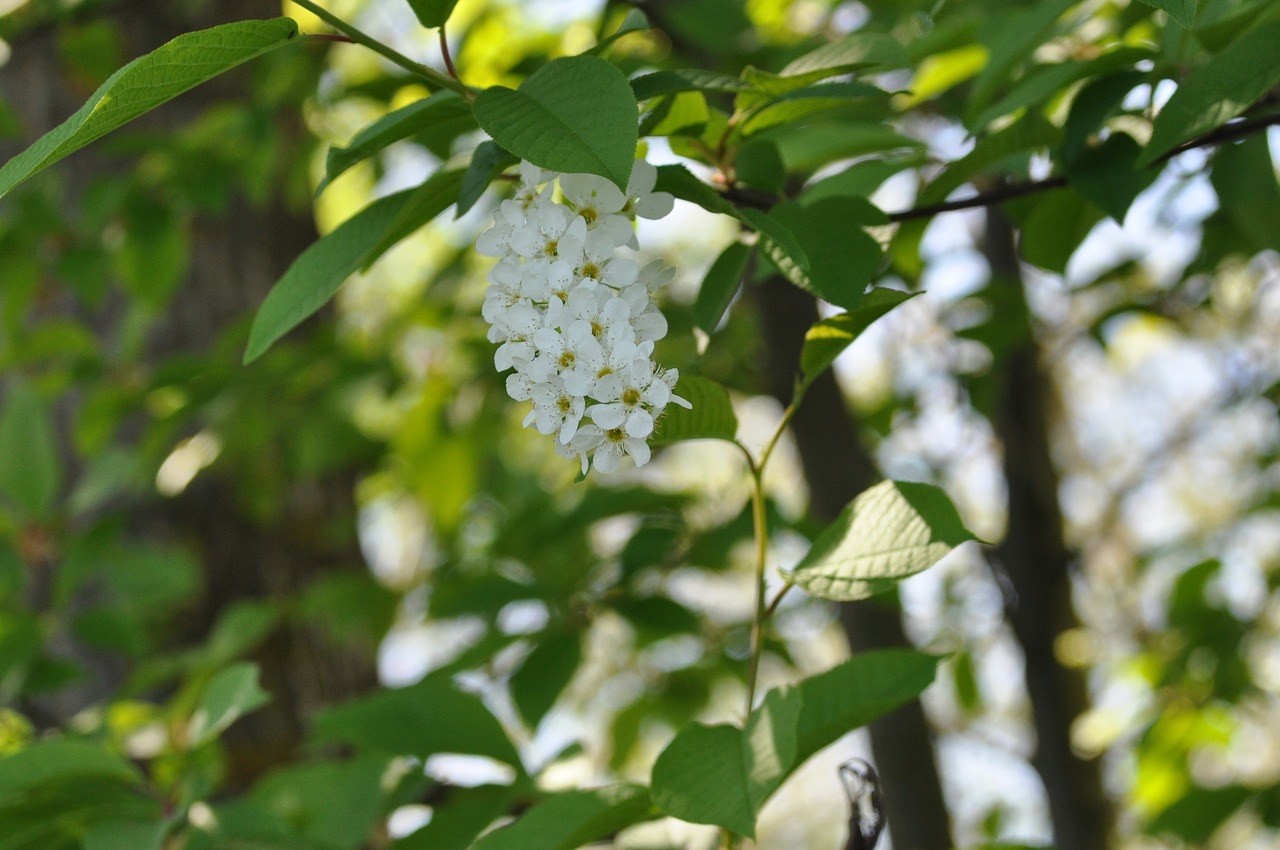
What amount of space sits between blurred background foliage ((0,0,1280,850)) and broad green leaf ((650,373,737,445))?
0.10m

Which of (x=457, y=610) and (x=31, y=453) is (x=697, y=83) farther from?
(x=31, y=453)

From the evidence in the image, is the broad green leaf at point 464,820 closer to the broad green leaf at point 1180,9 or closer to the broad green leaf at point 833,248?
the broad green leaf at point 833,248

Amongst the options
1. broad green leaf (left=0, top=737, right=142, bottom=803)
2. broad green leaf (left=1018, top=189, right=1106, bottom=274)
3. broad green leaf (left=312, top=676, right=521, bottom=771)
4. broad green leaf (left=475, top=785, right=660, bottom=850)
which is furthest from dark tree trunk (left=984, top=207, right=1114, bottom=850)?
broad green leaf (left=0, top=737, right=142, bottom=803)

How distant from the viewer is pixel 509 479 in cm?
176

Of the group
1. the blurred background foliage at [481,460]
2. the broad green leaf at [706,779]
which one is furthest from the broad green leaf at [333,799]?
the broad green leaf at [706,779]

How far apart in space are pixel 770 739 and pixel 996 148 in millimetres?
363

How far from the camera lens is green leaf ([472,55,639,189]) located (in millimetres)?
439

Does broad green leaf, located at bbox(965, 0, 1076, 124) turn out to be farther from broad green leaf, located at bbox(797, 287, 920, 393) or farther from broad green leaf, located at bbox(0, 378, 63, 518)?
broad green leaf, located at bbox(0, 378, 63, 518)

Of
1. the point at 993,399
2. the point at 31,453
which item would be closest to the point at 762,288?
the point at 993,399

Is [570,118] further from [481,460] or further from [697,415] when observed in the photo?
[481,460]

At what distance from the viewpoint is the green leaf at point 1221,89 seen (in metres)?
0.53

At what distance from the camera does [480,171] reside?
1.66 ft

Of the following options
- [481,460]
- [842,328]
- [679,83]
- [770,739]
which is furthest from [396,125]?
[481,460]

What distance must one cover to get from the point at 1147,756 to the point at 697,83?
4.29ft
